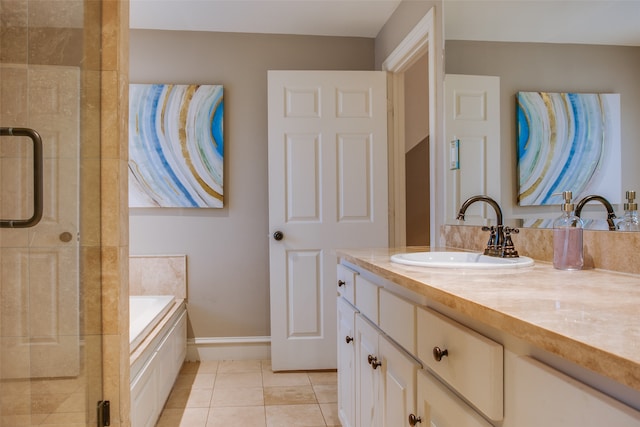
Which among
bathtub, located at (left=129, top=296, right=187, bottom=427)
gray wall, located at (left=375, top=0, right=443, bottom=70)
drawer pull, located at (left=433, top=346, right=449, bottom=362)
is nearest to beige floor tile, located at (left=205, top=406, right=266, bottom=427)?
bathtub, located at (left=129, top=296, right=187, bottom=427)

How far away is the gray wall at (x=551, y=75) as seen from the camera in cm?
116

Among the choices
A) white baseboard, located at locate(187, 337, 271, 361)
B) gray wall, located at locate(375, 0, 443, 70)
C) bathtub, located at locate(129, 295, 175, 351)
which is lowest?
white baseboard, located at locate(187, 337, 271, 361)

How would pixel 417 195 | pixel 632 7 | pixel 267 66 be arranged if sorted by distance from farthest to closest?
pixel 417 195
pixel 267 66
pixel 632 7

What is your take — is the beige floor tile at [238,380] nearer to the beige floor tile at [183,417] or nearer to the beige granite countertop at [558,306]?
the beige floor tile at [183,417]

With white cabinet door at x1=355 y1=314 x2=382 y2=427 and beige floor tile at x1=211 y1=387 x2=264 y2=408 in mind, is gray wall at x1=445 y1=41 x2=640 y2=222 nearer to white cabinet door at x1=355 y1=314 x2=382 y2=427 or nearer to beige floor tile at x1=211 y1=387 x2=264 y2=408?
white cabinet door at x1=355 y1=314 x2=382 y2=427

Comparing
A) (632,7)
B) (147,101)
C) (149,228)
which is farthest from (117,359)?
(147,101)

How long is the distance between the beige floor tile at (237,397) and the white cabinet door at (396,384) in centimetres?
139

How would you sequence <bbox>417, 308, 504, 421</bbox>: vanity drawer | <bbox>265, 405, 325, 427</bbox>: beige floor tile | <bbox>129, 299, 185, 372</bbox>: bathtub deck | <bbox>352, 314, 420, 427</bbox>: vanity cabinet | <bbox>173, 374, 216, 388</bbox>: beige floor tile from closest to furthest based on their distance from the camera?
<bbox>417, 308, 504, 421</bbox>: vanity drawer, <bbox>352, 314, 420, 427</bbox>: vanity cabinet, <bbox>129, 299, 185, 372</bbox>: bathtub deck, <bbox>265, 405, 325, 427</bbox>: beige floor tile, <bbox>173, 374, 216, 388</bbox>: beige floor tile

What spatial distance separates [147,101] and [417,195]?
2352 mm

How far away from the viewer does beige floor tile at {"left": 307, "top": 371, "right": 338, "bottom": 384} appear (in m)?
2.91

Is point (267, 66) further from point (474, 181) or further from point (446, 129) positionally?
→ point (474, 181)

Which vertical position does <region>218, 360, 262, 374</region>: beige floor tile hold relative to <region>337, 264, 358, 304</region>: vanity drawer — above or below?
below

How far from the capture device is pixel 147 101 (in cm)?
321

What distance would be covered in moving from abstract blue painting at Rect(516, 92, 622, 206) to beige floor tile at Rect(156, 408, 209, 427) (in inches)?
73.6
